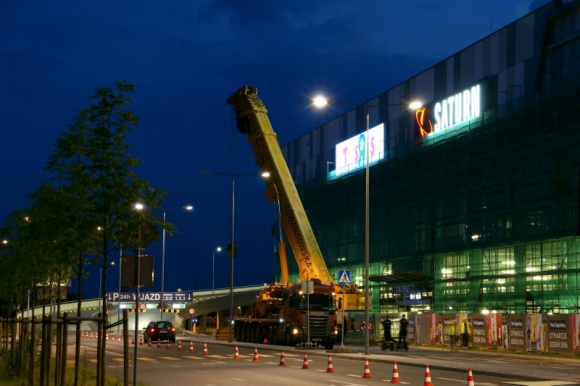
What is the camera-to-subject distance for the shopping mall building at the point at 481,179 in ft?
173

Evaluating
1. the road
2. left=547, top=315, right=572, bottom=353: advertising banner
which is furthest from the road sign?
left=547, top=315, right=572, bottom=353: advertising banner

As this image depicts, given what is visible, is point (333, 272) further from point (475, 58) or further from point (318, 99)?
point (318, 99)

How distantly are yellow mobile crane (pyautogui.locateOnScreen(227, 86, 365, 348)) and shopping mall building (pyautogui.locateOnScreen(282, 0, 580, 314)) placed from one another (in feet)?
18.6

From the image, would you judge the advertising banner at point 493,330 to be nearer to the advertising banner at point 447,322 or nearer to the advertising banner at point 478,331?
the advertising banner at point 478,331

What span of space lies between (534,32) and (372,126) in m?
23.3

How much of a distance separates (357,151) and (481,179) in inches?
772

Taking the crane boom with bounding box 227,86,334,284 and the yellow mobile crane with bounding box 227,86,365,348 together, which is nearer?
the yellow mobile crane with bounding box 227,86,365,348

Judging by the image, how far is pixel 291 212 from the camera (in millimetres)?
47812

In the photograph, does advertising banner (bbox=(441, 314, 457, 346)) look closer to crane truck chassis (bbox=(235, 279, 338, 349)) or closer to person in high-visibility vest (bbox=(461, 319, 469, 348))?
person in high-visibility vest (bbox=(461, 319, 469, 348))

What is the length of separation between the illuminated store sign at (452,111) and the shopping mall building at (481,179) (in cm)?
10

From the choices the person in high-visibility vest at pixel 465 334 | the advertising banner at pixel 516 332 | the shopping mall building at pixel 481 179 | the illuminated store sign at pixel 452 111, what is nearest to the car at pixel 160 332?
the shopping mall building at pixel 481 179

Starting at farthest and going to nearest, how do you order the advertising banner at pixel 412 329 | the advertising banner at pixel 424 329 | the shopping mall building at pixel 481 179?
Answer: the shopping mall building at pixel 481 179
the advertising banner at pixel 412 329
the advertising banner at pixel 424 329

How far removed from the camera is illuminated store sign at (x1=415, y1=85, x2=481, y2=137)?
202ft

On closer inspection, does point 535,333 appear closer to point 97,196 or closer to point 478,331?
point 478,331
